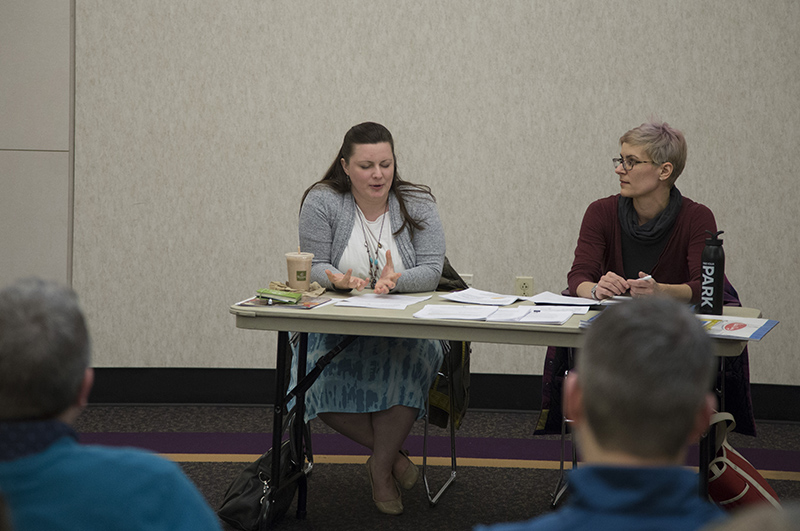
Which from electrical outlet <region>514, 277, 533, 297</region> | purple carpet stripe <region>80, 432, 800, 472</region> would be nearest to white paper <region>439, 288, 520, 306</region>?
purple carpet stripe <region>80, 432, 800, 472</region>

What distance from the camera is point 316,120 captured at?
4117 mm

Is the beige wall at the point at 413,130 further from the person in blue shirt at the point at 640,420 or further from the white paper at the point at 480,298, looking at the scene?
the person in blue shirt at the point at 640,420

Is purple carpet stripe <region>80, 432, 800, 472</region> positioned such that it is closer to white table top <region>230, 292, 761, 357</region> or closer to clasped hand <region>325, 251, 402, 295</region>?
clasped hand <region>325, 251, 402, 295</region>

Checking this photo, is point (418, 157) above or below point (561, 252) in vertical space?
above

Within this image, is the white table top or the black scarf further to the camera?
the black scarf

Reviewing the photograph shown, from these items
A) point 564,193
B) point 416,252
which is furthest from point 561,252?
point 416,252

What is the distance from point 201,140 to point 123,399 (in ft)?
4.67

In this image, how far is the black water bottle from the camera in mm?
2365

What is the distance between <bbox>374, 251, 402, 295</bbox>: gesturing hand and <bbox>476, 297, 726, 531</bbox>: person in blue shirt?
1.83m

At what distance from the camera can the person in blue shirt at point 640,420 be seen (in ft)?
2.63

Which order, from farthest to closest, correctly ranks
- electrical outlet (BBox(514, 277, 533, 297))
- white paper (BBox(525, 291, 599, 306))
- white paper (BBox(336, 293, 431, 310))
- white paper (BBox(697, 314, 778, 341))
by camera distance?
1. electrical outlet (BBox(514, 277, 533, 297))
2. white paper (BBox(525, 291, 599, 306))
3. white paper (BBox(336, 293, 431, 310))
4. white paper (BBox(697, 314, 778, 341))

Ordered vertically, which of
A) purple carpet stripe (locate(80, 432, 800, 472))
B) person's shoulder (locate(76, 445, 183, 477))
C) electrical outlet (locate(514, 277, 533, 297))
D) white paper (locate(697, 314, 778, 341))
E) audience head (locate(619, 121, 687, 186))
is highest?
audience head (locate(619, 121, 687, 186))

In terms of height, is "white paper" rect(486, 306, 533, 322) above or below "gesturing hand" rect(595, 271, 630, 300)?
below

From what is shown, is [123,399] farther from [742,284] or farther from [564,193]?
[742,284]
